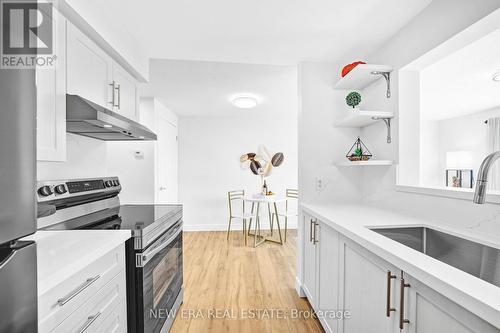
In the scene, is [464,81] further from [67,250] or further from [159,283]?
[67,250]

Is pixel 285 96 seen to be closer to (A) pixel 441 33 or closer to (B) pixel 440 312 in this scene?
(A) pixel 441 33

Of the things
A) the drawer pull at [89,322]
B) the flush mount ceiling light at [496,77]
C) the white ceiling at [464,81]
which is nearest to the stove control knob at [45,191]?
→ the drawer pull at [89,322]

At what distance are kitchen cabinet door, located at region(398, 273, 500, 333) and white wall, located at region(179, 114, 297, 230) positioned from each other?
4.04 metres

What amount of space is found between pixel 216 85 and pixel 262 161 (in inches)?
83.6

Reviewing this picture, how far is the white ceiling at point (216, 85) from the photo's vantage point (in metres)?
2.57

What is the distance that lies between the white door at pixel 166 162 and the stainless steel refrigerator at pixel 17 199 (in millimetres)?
3260

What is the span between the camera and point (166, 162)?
410 centimetres

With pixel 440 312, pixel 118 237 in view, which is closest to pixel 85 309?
pixel 118 237

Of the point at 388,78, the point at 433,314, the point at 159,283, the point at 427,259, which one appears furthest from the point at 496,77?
the point at 159,283

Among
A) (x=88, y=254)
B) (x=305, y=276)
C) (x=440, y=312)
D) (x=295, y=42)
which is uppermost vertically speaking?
(x=295, y=42)

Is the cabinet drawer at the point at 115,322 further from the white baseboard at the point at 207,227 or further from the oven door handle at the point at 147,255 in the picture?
the white baseboard at the point at 207,227

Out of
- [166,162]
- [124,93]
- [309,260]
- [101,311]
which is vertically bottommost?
[309,260]

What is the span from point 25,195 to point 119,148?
3469mm

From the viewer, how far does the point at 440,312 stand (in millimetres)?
750
